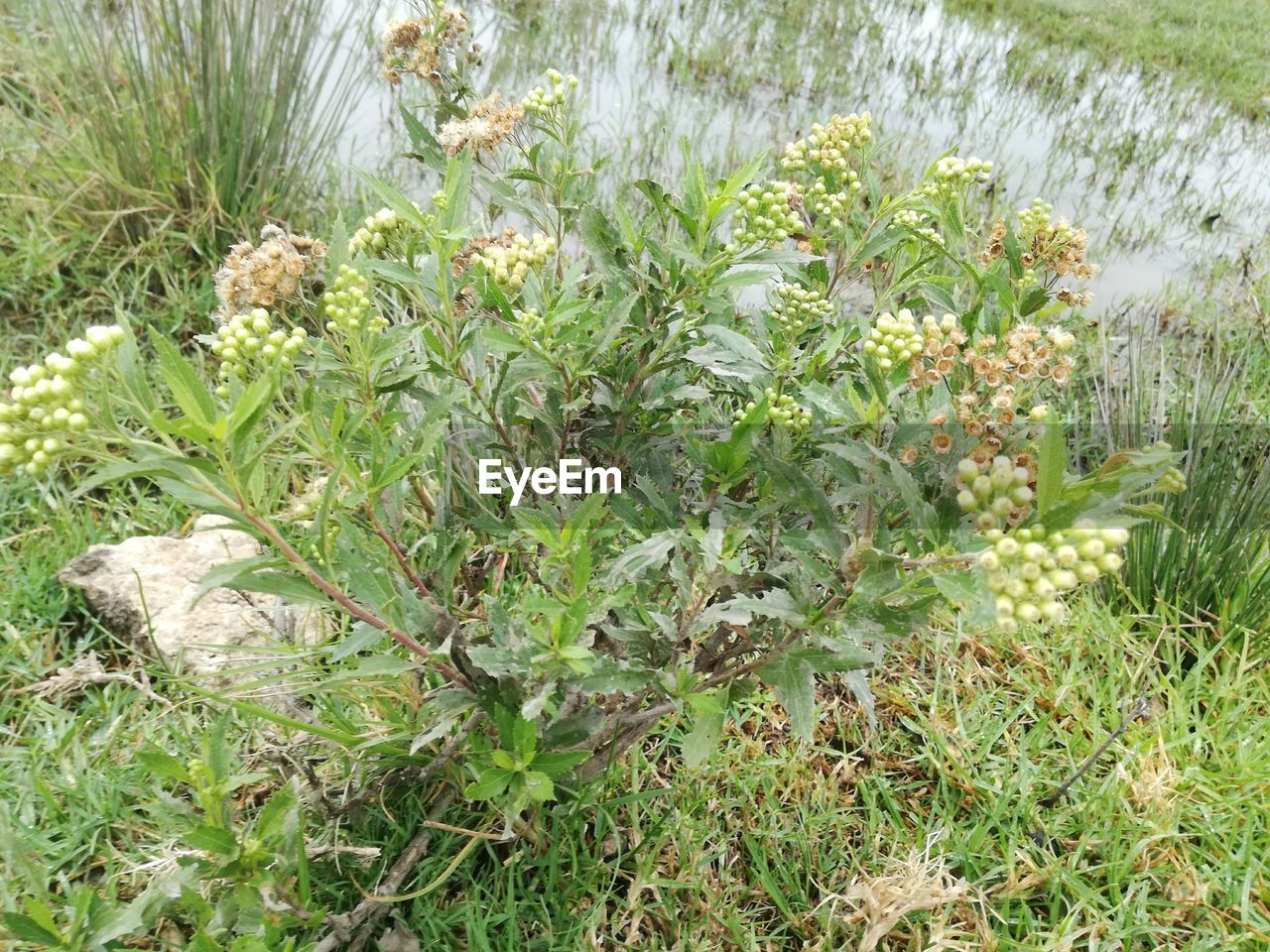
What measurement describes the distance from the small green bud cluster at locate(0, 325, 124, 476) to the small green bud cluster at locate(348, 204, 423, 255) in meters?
0.49

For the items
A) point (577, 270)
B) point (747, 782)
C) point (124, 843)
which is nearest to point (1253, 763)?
point (747, 782)

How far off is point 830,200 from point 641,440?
50 cm

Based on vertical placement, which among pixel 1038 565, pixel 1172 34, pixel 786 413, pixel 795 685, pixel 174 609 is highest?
pixel 1172 34

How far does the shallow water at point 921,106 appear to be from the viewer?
484 cm

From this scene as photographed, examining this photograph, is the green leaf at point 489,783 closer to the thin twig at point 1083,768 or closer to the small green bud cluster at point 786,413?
the small green bud cluster at point 786,413

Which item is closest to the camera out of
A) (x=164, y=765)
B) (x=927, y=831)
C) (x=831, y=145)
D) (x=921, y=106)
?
(x=164, y=765)

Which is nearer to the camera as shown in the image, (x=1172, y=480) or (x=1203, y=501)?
(x=1172, y=480)

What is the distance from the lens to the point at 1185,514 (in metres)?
2.32

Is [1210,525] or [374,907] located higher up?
[1210,525]

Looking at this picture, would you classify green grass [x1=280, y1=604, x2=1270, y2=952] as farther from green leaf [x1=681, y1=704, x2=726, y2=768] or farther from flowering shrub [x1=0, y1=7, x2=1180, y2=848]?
green leaf [x1=681, y1=704, x2=726, y2=768]

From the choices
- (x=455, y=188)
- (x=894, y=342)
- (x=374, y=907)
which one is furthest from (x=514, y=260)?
(x=374, y=907)

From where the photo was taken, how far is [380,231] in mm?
1341

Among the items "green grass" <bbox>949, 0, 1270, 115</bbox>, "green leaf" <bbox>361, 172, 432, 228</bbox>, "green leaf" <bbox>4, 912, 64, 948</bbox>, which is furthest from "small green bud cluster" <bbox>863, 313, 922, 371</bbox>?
"green grass" <bbox>949, 0, 1270, 115</bbox>

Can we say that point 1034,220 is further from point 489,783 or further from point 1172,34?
point 1172,34
